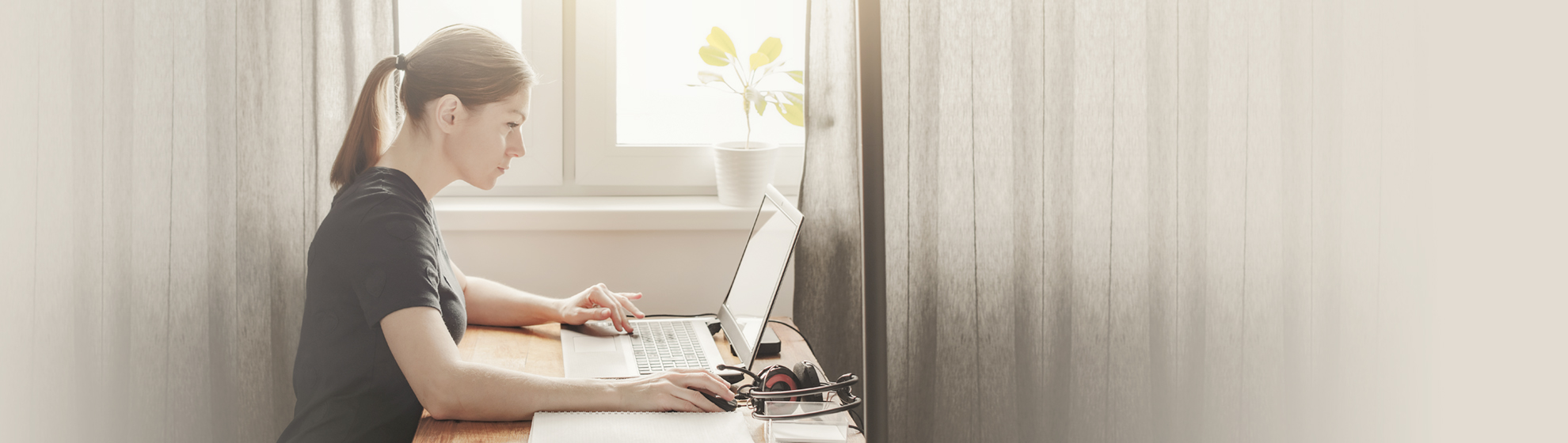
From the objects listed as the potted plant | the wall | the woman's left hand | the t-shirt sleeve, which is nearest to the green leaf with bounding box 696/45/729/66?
the potted plant

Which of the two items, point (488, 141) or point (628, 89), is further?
point (628, 89)

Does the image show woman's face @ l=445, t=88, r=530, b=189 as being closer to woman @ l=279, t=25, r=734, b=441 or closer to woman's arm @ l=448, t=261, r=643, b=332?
woman @ l=279, t=25, r=734, b=441

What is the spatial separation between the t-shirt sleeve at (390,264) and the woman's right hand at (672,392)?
0.24m

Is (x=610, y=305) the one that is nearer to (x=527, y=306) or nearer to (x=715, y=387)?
(x=527, y=306)

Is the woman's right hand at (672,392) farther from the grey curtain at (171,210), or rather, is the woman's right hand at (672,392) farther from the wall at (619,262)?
the grey curtain at (171,210)

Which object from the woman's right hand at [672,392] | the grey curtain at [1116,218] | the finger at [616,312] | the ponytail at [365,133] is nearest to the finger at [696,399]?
the woman's right hand at [672,392]

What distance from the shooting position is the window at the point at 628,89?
1.79 metres

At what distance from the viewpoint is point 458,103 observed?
Result: 115cm

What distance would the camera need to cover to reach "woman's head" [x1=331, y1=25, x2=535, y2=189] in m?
1.14

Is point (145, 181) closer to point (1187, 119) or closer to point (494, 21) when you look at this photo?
point (494, 21)

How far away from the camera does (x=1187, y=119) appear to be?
3.03 ft

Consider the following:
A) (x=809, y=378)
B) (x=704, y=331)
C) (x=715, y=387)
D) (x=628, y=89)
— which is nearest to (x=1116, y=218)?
(x=809, y=378)

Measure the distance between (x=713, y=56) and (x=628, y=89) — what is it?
23cm

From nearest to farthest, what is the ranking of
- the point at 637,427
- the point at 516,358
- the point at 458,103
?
the point at 637,427 → the point at 458,103 → the point at 516,358
